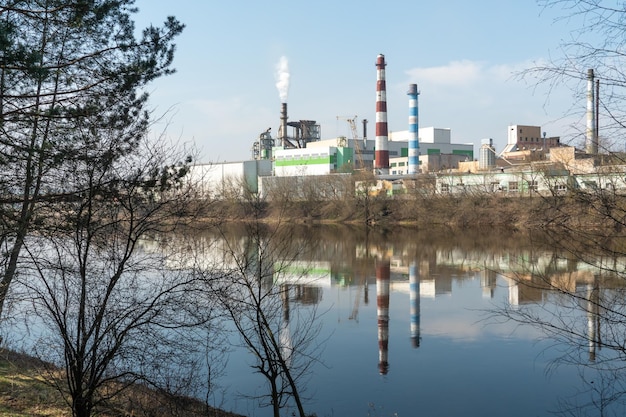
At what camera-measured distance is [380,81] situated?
4666cm

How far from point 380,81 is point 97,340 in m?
44.3

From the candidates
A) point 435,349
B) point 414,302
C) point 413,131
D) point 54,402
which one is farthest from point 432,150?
point 54,402

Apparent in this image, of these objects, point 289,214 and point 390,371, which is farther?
point 289,214

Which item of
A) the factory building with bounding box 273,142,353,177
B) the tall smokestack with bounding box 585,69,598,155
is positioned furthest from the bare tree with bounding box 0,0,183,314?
the factory building with bounding box 273,142,353,177

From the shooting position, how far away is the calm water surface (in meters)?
7.36

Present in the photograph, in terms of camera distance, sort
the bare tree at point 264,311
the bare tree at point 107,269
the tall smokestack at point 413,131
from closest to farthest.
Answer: the bare tree at point 107,269, the bare tree at point 264,311, the tall smokestack at point 413,131

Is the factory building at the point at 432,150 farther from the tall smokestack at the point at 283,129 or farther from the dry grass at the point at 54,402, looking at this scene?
the dry grass at the point at 54,402

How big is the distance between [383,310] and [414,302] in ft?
3.67

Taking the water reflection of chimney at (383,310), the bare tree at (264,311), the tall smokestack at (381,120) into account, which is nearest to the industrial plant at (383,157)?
the tall smokestack at (381,120)

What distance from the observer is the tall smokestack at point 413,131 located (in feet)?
158

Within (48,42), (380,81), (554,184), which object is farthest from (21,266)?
(380,81)

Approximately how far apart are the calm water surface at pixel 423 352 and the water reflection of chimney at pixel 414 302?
1.1 inches

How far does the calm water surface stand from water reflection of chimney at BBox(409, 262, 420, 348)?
0.09 feet

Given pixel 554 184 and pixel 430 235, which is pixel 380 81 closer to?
pixel 430 235
